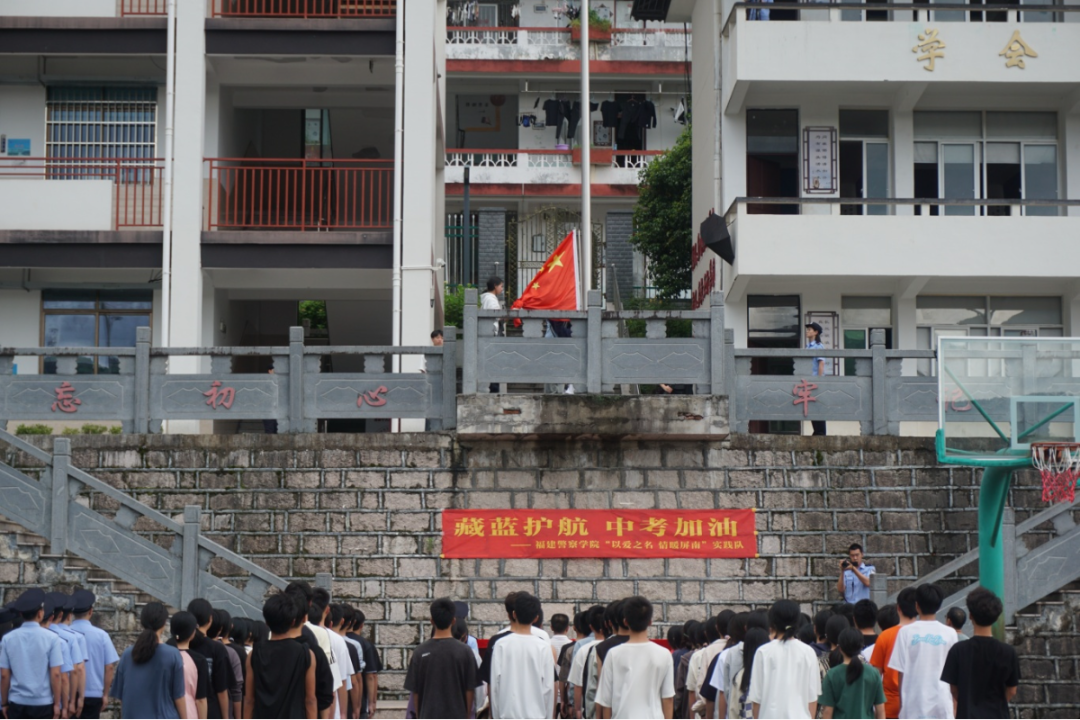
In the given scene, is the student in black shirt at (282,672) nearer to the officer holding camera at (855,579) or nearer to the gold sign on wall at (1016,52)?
the officer holding camera at (855,579)

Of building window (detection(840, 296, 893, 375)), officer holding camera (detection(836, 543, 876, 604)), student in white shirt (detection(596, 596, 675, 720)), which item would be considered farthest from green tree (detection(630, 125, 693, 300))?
student in white shirt (detection(596, 596, 675, 720))

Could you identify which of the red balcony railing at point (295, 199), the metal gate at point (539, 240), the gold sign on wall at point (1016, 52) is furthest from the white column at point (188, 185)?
the metal gate at point (539, 240)

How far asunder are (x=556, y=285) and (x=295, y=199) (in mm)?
5990

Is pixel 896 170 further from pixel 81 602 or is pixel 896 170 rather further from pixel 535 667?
pixel 81 602

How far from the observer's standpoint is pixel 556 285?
15531 millimetres

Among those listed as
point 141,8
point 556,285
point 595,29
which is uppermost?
point 595,29

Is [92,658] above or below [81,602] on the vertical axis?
below

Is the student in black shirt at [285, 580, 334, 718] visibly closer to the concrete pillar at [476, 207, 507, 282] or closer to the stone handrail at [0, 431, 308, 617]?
the stone handrail at [0, 431, 308, 617]

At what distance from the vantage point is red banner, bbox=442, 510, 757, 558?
14094 mm

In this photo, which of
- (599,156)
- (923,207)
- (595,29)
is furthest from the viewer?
(595,29)

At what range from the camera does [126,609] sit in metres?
12.4

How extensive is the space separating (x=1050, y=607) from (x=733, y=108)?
979 cm

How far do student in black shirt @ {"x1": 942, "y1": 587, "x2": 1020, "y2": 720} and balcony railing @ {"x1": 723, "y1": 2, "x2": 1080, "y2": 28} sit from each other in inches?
495

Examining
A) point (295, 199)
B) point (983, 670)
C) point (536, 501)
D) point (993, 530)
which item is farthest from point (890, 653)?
point (295, 199)
